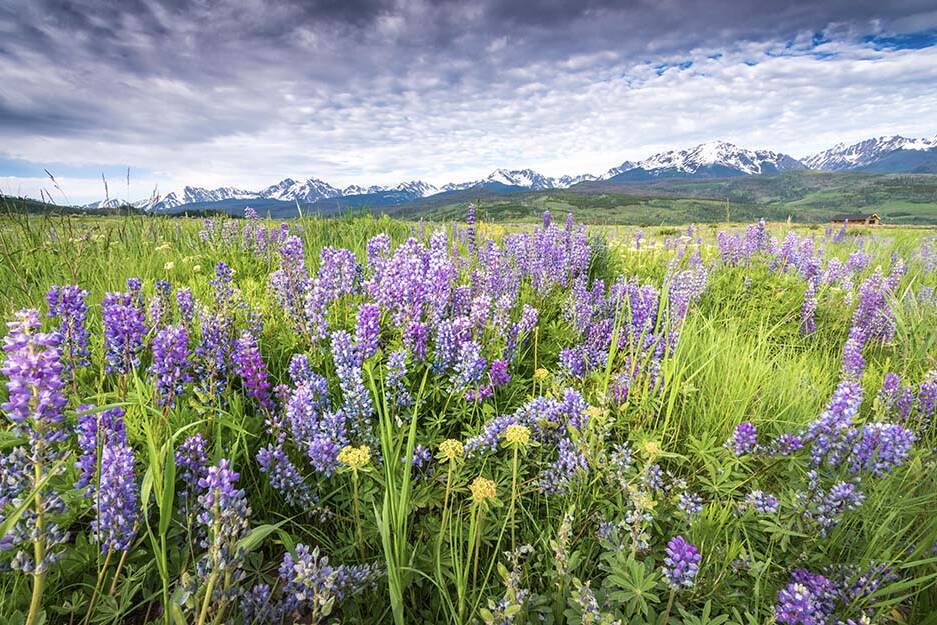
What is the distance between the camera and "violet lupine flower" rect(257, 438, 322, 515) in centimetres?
221

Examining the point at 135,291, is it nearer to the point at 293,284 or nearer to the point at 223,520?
the point at 293,284

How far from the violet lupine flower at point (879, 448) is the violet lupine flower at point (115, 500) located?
3366 mm

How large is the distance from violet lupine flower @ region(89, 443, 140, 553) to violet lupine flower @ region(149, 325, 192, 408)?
0.66 m

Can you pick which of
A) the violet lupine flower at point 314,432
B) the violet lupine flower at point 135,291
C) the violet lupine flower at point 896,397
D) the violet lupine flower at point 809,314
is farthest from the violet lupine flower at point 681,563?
the violet lupine flower at point 809,314

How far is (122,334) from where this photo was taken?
247 cm

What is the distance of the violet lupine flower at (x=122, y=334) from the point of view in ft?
8.02

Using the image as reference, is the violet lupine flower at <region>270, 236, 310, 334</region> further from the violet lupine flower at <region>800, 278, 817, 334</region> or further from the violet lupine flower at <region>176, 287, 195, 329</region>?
the violet lupine flower at <region>800, 278, 817, 334</region>

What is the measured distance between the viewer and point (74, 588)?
191 cm

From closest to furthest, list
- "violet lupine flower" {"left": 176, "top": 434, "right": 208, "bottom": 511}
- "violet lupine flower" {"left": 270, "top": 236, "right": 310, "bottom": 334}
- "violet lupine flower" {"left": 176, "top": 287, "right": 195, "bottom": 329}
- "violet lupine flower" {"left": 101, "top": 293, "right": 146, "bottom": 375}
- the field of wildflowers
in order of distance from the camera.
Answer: the field of wildflowers < "violet lupine flower" {"left": 176, "top": 434, "right": 208, "bottom": 511} < "violet lupine flower" {"left": 101, "top": 293, "right": 146, "bottom": 375} < "violet lupine flower" {"left": 176, "top": 287, "right": 195, "bottom": 329} < "violet lupine flower" {"left": 270, "top": 236, "right": 310, "bottom": 334}

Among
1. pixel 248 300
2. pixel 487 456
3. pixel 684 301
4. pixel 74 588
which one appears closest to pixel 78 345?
pixel 74 588

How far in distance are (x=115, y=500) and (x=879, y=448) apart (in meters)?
3.57

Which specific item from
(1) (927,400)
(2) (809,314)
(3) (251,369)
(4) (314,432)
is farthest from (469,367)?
(2) (809,314)

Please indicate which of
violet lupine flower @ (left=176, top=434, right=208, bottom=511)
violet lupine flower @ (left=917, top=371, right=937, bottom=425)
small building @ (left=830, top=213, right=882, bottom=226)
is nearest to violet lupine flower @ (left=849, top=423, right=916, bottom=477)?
violet lupine flower @ (left=917, top=371, right=937, bottom=425)

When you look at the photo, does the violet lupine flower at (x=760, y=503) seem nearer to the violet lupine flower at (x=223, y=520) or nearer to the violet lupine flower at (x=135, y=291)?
the violet lupine flower at (x=223, y=520)
